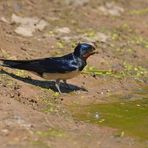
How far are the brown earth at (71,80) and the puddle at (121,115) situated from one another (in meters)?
0.24

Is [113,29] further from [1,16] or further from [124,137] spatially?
[124,137]

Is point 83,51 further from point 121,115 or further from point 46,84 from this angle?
point 121,115

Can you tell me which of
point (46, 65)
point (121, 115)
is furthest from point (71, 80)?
point (121, 115)

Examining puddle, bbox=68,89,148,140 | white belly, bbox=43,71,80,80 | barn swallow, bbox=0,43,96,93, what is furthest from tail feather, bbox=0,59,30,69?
puddle, bbox=68,89,148,140

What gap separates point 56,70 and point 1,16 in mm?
3809

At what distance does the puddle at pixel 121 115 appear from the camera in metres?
9.26

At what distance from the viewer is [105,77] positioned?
12391 mm

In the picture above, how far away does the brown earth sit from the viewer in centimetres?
840

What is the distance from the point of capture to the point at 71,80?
12062mm

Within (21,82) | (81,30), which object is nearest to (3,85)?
(21,82)

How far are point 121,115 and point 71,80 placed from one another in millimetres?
2126

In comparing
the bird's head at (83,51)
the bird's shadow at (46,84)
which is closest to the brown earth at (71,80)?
the bird's shadow at (46,84)

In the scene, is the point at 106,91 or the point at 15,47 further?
the point at 15,47

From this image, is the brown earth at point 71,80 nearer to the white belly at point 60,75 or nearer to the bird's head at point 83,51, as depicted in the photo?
the white belly at point 60,75
